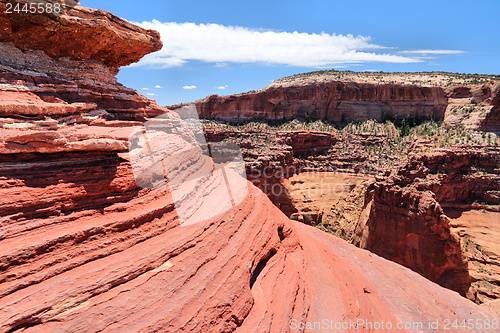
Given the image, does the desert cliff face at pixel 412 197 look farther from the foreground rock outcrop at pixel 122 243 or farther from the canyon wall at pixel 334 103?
the foreground rock outcrop at pixel 122 243

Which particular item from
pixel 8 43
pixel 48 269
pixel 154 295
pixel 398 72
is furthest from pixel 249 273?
pixel 398 72

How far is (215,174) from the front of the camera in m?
10.9

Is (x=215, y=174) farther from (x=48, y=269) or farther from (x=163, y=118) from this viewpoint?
(x=48, y=269)

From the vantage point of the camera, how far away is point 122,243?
237 inches

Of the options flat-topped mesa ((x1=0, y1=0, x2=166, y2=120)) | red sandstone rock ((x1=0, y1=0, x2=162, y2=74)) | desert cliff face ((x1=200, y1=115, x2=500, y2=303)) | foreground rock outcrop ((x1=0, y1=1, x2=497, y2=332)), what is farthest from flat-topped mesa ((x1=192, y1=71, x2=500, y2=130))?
flat-topped mesa ((x1=0, y1=0, x2=166, y2=120))

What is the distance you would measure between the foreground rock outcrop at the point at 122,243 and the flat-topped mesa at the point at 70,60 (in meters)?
0.05

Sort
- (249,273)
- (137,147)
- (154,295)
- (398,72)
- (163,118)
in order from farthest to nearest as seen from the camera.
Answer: (398,72) → (163,118) → (137,147) → (249,273) → (154,295)

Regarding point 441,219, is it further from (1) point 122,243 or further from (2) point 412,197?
(1) point 122,243

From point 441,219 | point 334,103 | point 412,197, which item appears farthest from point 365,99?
point 441,219

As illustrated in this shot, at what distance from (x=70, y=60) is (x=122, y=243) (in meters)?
7.07

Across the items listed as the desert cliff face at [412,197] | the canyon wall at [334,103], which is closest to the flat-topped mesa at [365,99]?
the canyon wall at [334,103]

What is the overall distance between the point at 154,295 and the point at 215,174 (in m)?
5.97

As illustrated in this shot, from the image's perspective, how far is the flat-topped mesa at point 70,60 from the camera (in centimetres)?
722

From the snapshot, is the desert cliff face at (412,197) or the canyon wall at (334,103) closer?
the desert cliff face at (412,197)
